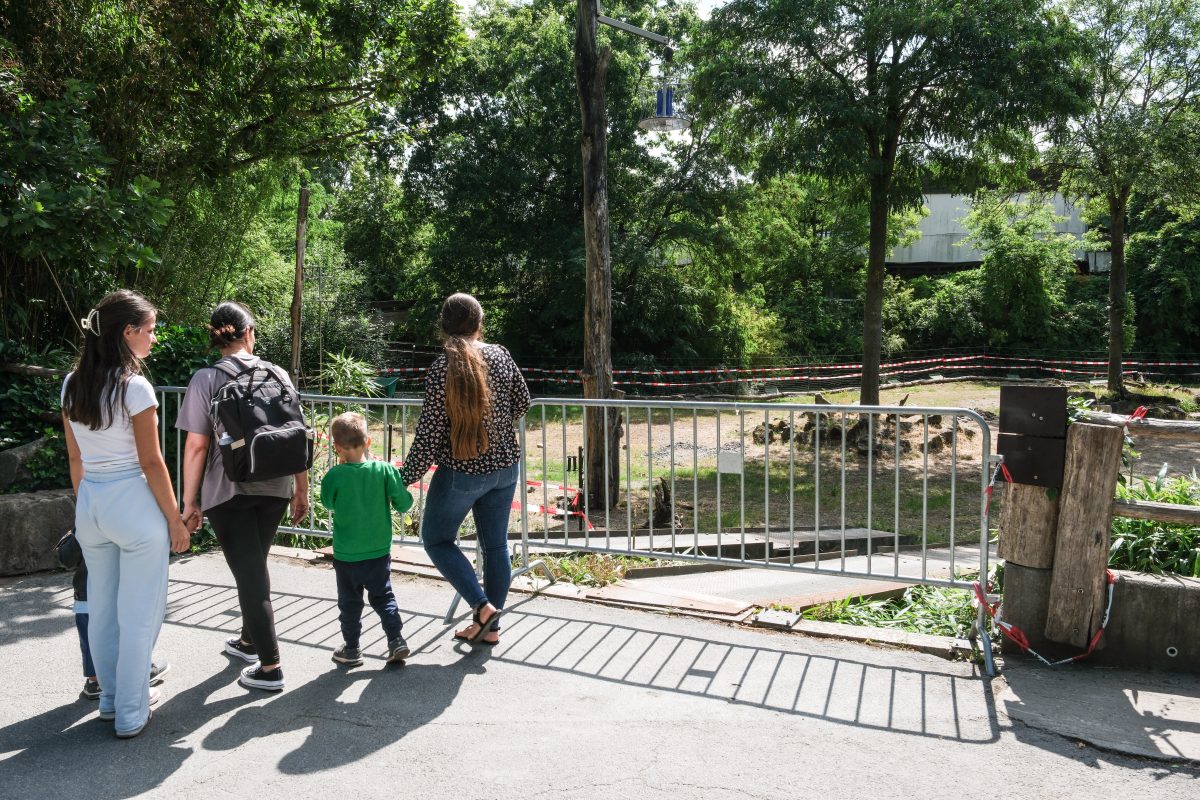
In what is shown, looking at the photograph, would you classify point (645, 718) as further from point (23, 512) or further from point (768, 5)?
point (768, 5)

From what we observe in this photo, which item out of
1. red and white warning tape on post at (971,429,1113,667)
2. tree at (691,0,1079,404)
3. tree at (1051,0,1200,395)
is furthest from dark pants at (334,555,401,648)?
tree at (1051,0,1200,395)

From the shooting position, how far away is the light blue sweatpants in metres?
3.85

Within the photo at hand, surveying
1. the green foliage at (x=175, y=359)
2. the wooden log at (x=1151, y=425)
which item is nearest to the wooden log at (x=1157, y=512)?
the wooden log at (x=1151, y=425)

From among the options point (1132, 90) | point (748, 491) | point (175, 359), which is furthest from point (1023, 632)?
point (1132, 90)

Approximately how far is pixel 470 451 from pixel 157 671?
1.88m

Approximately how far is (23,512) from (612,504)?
7.33 meters

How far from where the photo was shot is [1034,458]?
4863 millimetres

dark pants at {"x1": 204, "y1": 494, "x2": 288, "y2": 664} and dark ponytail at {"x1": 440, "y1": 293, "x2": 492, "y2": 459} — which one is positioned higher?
dark ponytail at {"x1": 440, "y1": 293, "x2": 492, "y2": 459}

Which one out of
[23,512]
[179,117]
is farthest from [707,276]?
[23,512]

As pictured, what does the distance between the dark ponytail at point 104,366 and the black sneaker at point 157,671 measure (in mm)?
1474

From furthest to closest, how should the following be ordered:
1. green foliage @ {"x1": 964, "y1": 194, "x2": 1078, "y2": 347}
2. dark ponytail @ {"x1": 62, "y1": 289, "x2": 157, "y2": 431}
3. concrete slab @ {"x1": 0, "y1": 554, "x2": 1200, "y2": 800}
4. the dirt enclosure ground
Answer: green foliage @ {"x1": 964, "y1": 194, "x2": 1078, "y2": 347} → the dirt enclosure ground → dark ponytail @ {"x1": 62, "y1": 289, "x2": 157, "y2": 431} → concrete slab @ {"x1": 0, "y1": 554, "x2": 1200, "y2": 800}

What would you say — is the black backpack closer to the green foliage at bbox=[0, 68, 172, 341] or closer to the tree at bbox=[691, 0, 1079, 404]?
the green foliage at bbox=[0, 68, 172, 341]

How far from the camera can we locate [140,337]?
3.94 meters

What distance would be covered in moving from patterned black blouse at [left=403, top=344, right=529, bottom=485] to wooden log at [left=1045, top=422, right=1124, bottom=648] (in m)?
2.79
